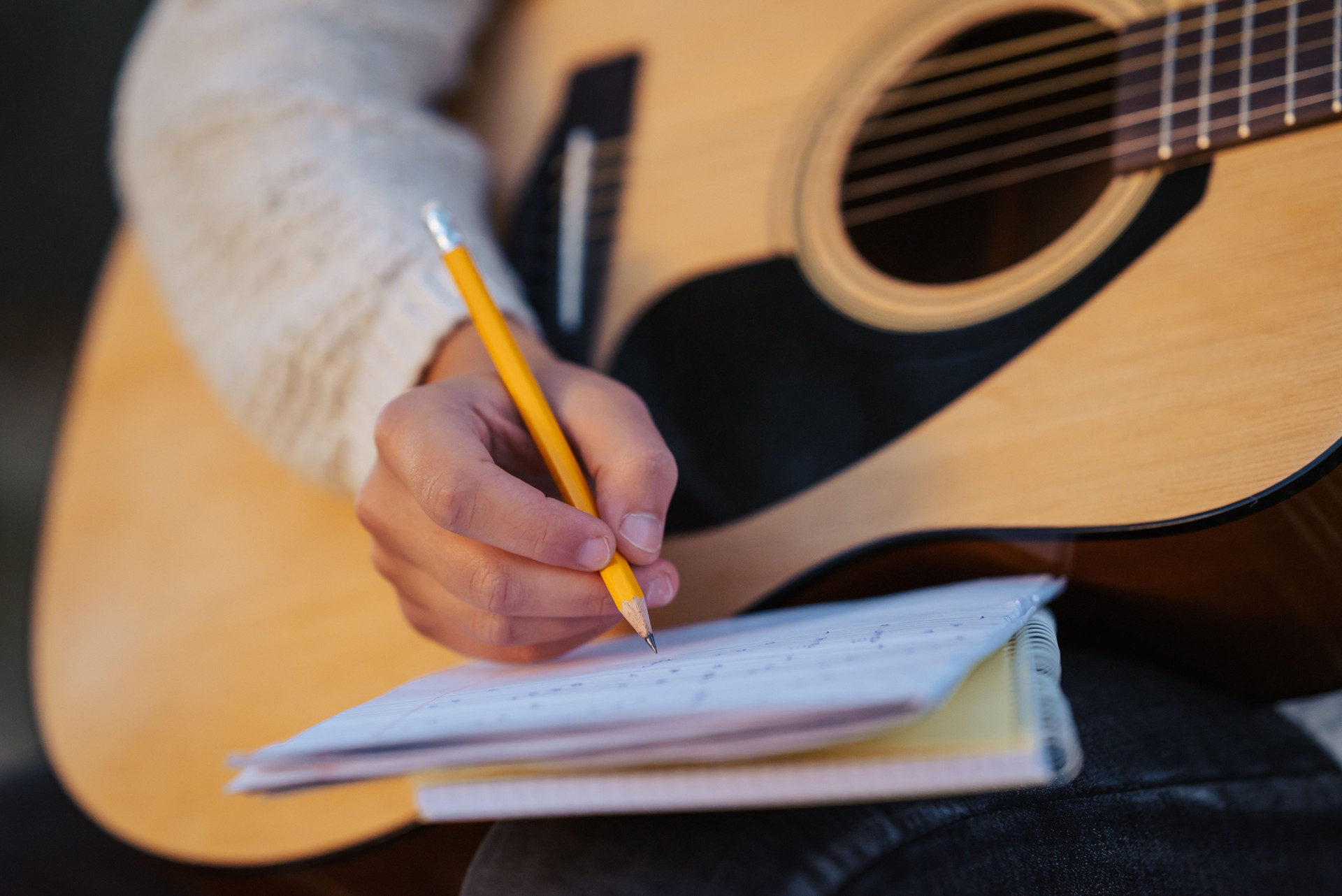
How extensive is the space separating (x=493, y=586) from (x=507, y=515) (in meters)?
0.03

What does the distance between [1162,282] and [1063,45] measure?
0.22 meters

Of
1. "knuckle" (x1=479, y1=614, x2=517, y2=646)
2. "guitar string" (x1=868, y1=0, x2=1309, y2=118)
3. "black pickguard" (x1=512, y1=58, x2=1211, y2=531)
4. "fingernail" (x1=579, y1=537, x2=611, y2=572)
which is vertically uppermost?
"guitar string" (x1=868, y1=0, x2=1309, y2=118)

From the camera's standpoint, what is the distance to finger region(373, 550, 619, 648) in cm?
37

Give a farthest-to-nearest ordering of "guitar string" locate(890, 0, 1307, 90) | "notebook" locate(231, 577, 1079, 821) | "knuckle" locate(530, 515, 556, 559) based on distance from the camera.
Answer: "guitar string" locate(890, 0, 1307, 90) < "knuckle" locate(530, 515, 556, 559) < "notebook" locate(231, 577, 1079, 821)

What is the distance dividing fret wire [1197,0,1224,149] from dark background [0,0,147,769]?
3.61 feet

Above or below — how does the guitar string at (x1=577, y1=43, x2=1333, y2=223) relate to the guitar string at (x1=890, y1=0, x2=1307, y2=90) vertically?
below

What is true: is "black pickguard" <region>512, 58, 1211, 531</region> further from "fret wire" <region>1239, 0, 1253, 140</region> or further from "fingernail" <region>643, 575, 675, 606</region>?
"fingernail" <region>643, 575, 675, 606</region>

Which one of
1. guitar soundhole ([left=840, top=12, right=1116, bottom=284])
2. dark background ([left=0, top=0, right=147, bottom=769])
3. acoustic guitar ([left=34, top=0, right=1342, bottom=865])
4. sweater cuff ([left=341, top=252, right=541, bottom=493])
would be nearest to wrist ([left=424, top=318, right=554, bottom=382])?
sweater cuff ([left=341, top=252, right=541, bottom=493])

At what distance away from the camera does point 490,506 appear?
333 millimetres

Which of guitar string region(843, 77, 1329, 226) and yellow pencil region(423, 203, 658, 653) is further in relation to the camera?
guitar string region(843, 77, 1329, 226)

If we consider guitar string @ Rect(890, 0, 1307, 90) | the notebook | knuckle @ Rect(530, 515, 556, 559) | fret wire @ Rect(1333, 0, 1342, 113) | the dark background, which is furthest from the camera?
the dark background

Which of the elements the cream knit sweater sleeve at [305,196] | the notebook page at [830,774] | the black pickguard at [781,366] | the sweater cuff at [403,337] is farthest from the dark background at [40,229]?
the notebook page at [830,774]

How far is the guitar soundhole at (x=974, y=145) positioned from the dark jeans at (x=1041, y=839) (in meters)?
0.28

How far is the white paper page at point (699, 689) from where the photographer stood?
228 millimetres
